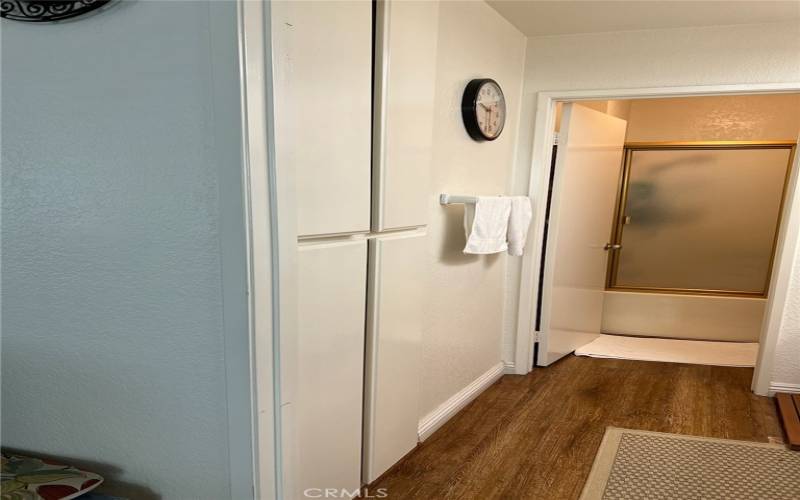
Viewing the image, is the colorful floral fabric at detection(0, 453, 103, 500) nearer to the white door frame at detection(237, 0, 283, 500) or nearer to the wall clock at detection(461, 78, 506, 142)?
the white door frame at detection(237, 0, 283, 500)

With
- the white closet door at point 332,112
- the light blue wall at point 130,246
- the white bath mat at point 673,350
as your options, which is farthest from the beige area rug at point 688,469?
the light blue wall at point 130,246

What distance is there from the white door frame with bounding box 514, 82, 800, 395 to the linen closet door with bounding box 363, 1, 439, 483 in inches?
52.3

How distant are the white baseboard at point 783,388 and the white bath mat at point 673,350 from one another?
2.09 ft

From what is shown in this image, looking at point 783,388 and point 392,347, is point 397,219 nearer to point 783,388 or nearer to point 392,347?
point 392,347

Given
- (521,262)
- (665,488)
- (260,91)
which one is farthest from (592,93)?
(260,91)

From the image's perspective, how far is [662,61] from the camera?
2.74 meters

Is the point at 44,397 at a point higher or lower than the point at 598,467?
higher

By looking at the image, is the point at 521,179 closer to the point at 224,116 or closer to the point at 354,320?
the point at 354,320

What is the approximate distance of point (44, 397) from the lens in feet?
3.30

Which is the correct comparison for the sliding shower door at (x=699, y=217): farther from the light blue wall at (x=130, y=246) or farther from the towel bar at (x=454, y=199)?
the light blue wall at (x=130, y=246)

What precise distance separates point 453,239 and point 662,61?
164 centimetres

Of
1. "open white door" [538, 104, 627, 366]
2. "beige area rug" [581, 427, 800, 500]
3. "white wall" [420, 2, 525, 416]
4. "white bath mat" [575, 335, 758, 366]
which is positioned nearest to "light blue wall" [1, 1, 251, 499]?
"white wall" [420, 2, 525, 416]

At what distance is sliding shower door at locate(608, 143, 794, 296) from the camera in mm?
4039

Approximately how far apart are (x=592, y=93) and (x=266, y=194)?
261 centimetres
